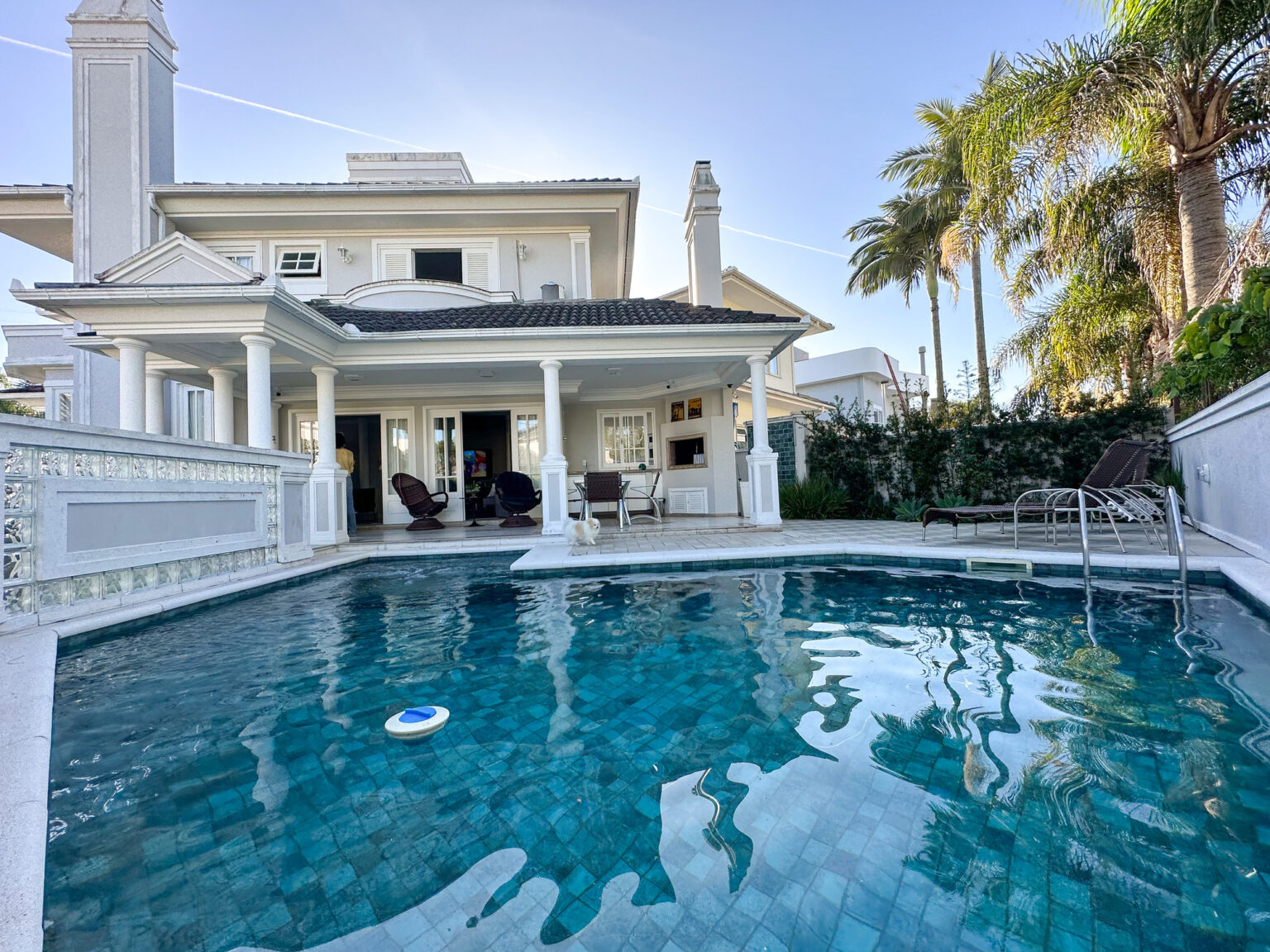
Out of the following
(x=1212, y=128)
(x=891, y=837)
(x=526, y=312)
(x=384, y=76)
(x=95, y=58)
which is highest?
(x=384, y=76)

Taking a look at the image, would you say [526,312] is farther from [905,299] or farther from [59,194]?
[905,299]

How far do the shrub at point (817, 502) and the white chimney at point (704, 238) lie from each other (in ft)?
12.9

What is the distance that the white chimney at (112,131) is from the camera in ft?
32.4

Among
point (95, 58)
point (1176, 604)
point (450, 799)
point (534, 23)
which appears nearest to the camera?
point (450, 799)

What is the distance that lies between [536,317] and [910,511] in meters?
7.06

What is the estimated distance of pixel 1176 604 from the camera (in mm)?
3691

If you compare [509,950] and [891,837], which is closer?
[509,950]

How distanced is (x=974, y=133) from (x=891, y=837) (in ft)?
32.5

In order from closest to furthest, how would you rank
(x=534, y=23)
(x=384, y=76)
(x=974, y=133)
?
(x=974, y=133)
(x=534, y=23)
(x=384, y=76)

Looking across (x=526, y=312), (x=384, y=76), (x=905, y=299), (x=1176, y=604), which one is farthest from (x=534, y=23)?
(x=1176, y=604)

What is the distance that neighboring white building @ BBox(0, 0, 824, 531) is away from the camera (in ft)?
26.4

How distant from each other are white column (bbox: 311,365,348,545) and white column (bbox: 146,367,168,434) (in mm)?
2249

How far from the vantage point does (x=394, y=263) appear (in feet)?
35.1

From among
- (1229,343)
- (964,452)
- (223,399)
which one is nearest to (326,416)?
(223,399)
